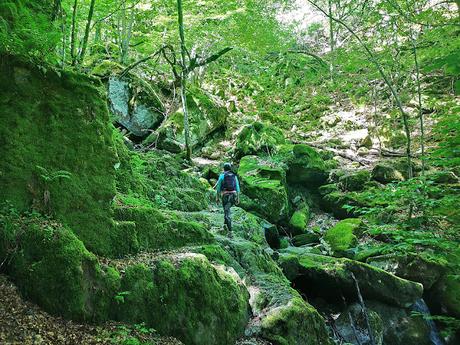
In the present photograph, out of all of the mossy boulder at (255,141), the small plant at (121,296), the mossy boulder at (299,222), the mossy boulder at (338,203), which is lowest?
the mossy boulder at (299,222)

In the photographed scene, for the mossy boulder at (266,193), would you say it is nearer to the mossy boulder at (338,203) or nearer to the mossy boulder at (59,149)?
the mossy boulder at (338,203)

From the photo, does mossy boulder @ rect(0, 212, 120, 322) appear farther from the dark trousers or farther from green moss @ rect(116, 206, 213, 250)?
the dark trousers

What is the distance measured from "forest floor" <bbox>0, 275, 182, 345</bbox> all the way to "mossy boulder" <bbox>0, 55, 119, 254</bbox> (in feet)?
3.97

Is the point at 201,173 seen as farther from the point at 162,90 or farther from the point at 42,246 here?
the point at 42,246

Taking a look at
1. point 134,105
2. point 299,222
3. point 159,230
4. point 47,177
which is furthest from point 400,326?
point 134,105

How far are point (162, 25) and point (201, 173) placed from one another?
22.3ft

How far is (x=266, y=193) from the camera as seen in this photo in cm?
1415

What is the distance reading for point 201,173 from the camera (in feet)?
49.8

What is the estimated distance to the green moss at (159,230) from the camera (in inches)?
246

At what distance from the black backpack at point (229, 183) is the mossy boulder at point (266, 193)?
467 centimetres

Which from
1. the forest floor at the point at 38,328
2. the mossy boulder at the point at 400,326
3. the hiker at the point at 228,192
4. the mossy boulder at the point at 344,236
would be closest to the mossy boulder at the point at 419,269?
the mossy boulder at the point at 400,326

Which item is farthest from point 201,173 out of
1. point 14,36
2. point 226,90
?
point 226,90

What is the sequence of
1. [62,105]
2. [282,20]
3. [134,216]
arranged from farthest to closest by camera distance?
[282,20] → [134,216] → [62,105]

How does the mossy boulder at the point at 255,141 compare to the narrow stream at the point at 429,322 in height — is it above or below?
above
